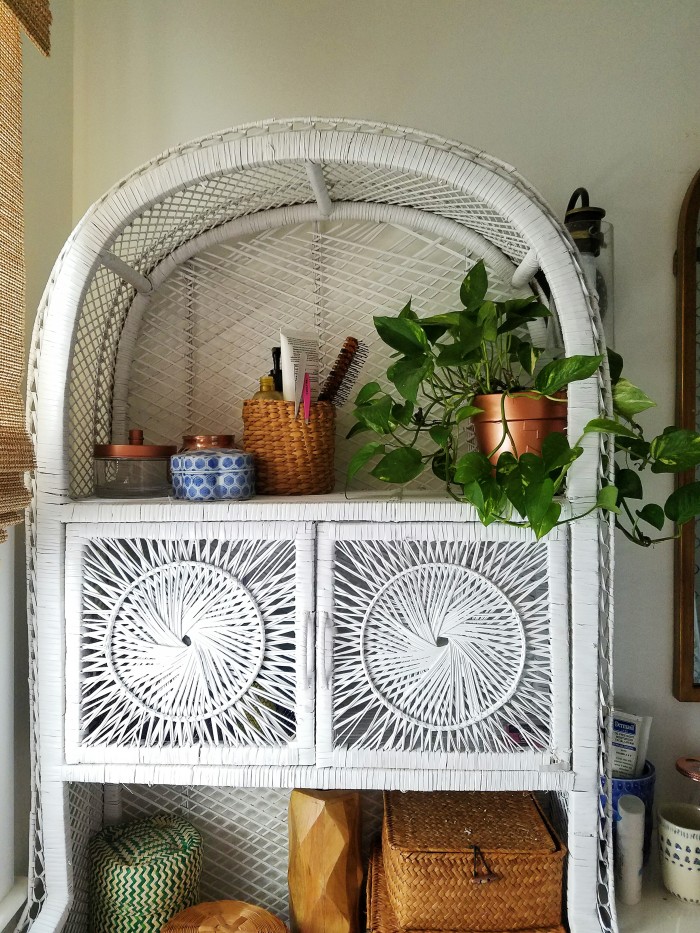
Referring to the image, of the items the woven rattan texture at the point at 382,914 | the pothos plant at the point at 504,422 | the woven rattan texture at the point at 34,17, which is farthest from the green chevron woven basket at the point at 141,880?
the woven rattan texture at the point at 34,17

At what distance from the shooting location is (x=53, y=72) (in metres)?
1.15

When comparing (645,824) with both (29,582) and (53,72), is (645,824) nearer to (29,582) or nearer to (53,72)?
(29,582)

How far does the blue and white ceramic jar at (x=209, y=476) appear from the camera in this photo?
95 centimetres

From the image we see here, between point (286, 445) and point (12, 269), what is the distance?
17.6 inches

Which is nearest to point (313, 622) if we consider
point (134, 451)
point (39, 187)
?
point (134, 451)

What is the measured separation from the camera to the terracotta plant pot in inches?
34.9

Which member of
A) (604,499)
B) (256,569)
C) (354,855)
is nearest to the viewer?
(604,499)

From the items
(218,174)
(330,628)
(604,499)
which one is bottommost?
(330,628)

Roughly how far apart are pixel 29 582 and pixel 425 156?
80 centimetres

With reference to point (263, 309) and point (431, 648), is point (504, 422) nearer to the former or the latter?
point (431, 648)

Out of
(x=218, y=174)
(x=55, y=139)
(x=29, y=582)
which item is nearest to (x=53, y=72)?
A: (x=55, y=139)

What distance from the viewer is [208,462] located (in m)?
0.95

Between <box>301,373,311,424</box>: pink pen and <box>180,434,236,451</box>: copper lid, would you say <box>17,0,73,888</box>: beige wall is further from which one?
<box>301,373,311,424</box>: pink pen

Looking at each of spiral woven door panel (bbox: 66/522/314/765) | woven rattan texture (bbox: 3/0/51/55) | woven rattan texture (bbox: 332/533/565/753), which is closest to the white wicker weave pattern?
woven rattan texture (bbox: 332/533/565/753)
